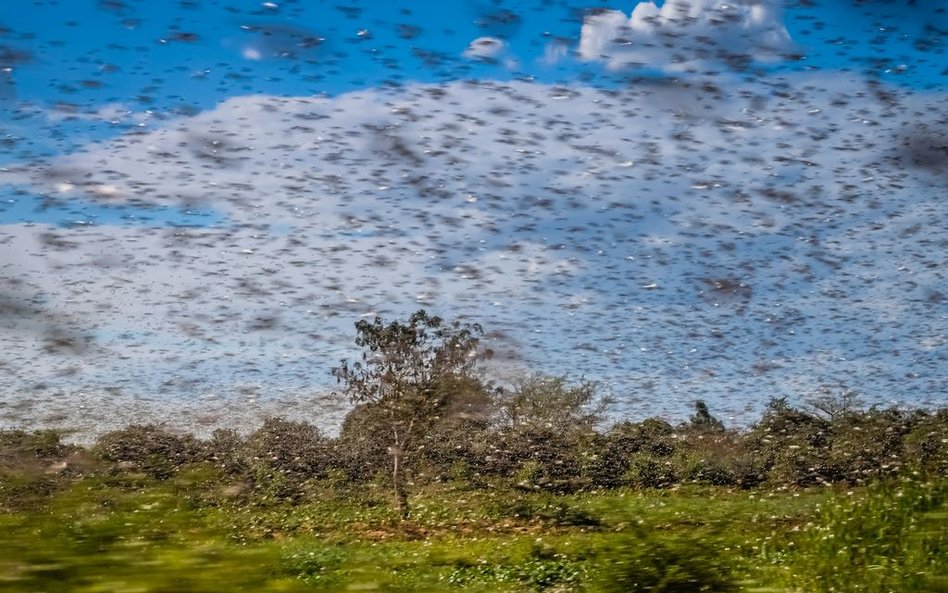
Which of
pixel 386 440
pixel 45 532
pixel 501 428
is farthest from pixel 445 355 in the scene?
pixel 45 532

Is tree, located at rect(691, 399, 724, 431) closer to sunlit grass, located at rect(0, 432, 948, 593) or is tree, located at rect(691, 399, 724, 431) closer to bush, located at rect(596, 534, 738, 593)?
sunlit grass, located at rect(0, 432, 948, 593)

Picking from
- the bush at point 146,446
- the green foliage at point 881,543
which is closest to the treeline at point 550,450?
the bush at point 146,446

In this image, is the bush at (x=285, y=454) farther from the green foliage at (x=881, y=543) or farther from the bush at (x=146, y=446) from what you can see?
the green foliage at (x=881, y=543)

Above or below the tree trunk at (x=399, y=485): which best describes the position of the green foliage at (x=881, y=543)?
above

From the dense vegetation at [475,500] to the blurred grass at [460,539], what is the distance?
0.06 feet

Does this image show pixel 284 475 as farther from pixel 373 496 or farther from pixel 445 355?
pixel 445 355

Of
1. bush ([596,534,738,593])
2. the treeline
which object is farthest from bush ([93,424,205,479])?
bush ([596,534,738,593])

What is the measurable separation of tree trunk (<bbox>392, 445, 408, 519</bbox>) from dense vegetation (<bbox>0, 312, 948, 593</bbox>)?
2.8 inches

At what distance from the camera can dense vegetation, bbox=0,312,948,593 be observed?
3158 millimetres

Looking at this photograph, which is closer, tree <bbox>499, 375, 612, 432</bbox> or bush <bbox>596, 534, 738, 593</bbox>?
bush <bbox>596, 534, 738, 593</bbox>

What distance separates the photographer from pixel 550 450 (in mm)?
21516

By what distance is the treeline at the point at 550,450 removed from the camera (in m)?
19.1

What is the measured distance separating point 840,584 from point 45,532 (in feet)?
19.5

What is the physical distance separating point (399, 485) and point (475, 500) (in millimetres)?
1641
